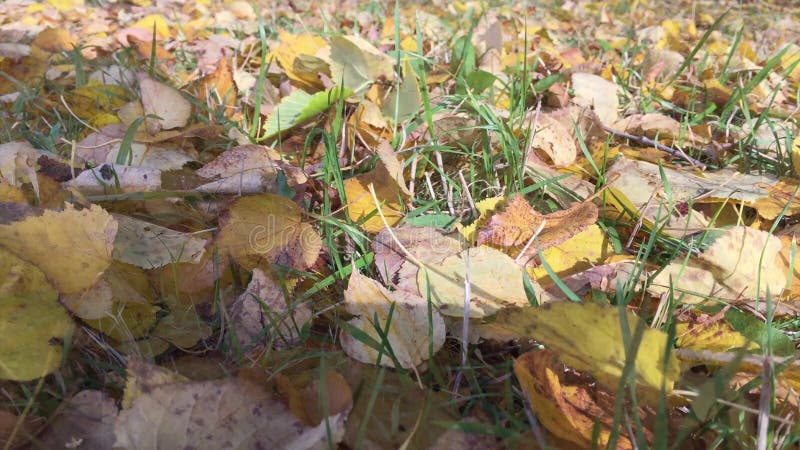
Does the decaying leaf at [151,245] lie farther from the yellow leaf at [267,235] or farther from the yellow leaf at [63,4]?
the yellow leaf at [63,4]

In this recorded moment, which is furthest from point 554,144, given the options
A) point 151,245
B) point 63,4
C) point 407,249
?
point 63,4

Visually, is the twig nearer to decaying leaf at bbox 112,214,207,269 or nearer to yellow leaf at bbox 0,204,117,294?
decaying leaf at bbox 112,214,207,269

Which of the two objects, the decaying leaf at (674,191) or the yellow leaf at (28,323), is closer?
the yellow leaf at (28,323)

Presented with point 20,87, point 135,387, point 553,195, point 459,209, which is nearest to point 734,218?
point 553,195

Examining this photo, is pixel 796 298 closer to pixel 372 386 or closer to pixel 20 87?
pixel 372 386

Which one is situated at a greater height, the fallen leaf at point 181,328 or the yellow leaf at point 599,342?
the yellow leaf at point 599,342

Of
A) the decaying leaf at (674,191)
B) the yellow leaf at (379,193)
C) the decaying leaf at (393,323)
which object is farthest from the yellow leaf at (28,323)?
the decaying leaf at (674,191)

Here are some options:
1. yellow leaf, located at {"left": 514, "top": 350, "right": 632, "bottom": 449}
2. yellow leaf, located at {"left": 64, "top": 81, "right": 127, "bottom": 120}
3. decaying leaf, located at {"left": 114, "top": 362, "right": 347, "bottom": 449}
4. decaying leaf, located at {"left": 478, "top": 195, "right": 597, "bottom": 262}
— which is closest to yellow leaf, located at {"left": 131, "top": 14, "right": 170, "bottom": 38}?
yellow leaf, located at {"left": 64, "top": 81, "right": 127, "bottom": 120}

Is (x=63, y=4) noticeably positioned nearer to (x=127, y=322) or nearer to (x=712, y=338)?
(x=127, y=322)
